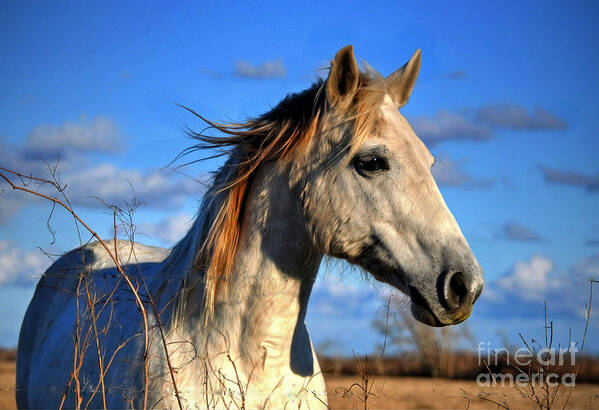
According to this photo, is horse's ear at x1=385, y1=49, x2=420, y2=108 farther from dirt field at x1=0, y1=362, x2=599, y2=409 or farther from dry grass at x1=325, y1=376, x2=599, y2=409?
dry grass at x1=325, y1=376, x2=599, y2=409

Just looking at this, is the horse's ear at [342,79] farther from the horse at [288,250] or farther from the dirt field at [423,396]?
the dirt field at [423,396]

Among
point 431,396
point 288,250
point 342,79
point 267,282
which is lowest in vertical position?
point 431,396

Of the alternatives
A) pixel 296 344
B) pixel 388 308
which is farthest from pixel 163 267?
pixel 388 308

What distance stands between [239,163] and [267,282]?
616 mm

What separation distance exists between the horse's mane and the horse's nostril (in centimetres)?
74

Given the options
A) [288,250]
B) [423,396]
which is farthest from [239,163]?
[423,396]

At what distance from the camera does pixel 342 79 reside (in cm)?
285

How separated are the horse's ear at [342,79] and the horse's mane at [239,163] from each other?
0.15ft

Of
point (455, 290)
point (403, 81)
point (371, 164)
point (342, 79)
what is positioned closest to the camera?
point (455, 290)

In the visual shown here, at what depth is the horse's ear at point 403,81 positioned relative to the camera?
125 inches

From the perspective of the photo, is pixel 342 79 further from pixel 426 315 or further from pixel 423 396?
pixel 423 396

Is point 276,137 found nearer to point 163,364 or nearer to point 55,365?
point 163,364

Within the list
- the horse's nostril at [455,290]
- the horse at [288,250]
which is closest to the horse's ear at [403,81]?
the horse at [288,250]

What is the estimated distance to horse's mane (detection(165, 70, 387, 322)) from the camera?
9.09ft
